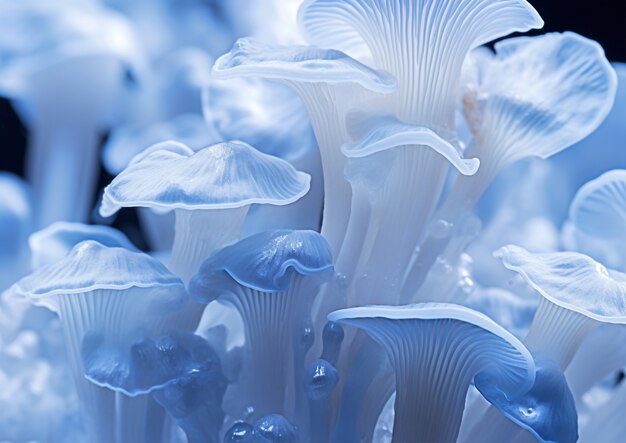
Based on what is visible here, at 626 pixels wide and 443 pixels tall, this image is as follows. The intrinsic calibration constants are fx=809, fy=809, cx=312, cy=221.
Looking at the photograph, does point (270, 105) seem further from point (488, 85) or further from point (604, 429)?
point (604, 429)

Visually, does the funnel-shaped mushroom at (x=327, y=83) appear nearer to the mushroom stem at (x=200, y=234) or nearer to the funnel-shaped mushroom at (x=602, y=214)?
the mushroom stem at (x=200, y=234)

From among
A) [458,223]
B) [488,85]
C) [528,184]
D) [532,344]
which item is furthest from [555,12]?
[532,344]

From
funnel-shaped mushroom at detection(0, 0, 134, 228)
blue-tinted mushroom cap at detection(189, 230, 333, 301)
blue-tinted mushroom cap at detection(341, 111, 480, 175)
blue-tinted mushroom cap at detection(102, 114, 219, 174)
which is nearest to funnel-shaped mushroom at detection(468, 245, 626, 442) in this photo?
blue-tinted mushroom cap at detection(341, 111, 480, 175)

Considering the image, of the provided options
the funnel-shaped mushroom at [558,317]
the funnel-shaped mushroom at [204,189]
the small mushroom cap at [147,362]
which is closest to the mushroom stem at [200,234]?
the funnel-shaped mushroom at [204,189]

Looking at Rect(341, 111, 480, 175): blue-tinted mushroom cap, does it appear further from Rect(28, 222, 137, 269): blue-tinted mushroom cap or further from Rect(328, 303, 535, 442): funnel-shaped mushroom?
Rect(28, 222, 137, 269): blue-tinted mushroom cap

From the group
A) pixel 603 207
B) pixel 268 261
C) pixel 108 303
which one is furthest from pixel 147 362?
pixel 603 207
